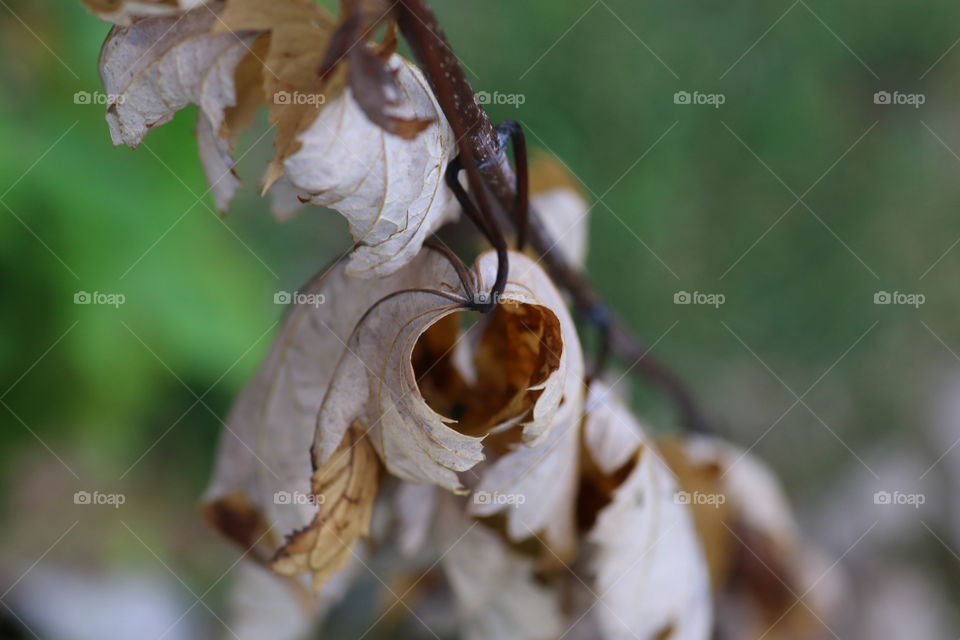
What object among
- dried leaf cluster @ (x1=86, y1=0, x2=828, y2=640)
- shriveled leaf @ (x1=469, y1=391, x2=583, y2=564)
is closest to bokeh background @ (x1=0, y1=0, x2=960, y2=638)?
dried leaf cluster @ (x1=86, y1=0, x2=828, y2=640)

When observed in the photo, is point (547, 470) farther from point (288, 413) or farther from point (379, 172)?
point (379, 172)

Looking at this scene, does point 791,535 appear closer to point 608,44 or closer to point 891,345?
point 891,345

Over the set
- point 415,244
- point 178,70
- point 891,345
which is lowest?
point 891,345

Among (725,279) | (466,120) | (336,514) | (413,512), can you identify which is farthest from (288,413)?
(725,279)

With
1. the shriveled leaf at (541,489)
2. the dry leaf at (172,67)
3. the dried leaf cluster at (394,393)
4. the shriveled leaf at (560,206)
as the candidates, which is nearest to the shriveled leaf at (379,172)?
the dried leaf cluster at (394,393)

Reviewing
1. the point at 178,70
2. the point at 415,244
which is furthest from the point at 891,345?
the point at 178,70

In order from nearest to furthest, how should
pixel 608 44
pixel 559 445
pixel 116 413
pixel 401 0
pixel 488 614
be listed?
pixel 401 0
pixel 559 445
pixel 488 614
pixel 116 413
pixel 608 44

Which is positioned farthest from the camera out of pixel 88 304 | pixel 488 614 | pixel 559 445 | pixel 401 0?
pixel 88 304
